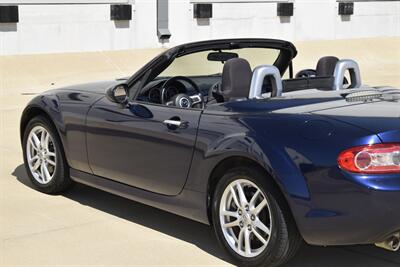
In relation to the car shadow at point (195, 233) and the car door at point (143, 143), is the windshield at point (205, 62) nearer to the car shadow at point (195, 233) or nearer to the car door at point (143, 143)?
the car door at point (143, 143)

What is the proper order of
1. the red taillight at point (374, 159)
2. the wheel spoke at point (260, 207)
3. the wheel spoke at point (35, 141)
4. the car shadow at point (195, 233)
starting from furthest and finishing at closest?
the wheel spoke at point (35, 141)
the car shadow at point (195, 233)
the wheel spoke at point (260, 207)
the red taillight at point (374, 159)

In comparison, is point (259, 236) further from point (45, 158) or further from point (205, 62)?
point (45, 158)

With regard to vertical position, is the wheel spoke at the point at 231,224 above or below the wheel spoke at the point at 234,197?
below

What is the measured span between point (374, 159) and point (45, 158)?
10.6 ft

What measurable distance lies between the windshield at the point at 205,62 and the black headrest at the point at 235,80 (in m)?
0.57

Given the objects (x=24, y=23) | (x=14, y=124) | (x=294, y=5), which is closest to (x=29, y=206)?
(x=14, y=124)

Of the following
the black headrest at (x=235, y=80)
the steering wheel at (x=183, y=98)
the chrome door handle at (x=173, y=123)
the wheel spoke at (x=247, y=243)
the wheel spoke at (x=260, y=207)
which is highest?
the black headrest at (x=235, y=80)

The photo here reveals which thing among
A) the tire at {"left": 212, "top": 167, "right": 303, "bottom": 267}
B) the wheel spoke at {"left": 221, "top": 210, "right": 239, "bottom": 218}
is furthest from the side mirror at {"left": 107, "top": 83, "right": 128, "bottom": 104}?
the wheel spoke at {"left": 221, "top": 210, "right": 239, "bottom": 218}

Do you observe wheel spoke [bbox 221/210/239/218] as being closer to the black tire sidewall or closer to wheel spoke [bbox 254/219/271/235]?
the black tire sidewall

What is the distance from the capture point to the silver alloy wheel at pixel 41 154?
6.50 metres

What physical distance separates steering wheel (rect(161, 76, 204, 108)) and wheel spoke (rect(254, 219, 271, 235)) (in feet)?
3.90

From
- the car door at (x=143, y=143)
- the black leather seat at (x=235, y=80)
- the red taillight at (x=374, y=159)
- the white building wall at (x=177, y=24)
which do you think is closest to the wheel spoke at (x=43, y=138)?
the car door at (x=143, y=143)

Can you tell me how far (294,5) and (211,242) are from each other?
15965 millimetres

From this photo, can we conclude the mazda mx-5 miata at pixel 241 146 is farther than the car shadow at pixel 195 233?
No
